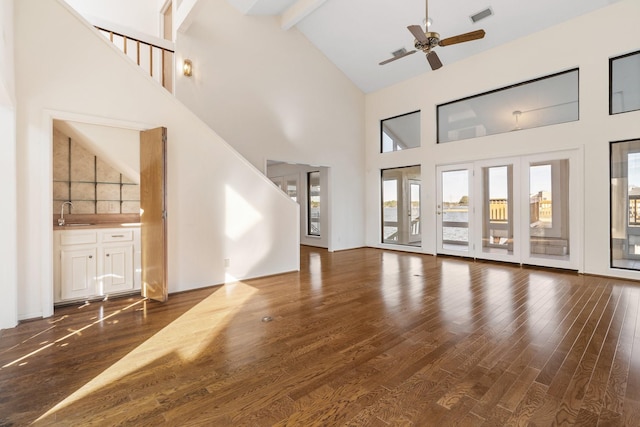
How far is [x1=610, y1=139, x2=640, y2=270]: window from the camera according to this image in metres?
4.89

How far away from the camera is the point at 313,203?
9.41 m

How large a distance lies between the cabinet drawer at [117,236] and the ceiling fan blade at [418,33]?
172 inches

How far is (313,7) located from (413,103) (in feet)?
10.4

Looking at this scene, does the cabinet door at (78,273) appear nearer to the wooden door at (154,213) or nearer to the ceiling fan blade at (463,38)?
the wooden door at (154,213)

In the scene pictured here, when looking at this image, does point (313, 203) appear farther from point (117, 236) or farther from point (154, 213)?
point (117, 236)

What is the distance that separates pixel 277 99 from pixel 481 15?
167 inches

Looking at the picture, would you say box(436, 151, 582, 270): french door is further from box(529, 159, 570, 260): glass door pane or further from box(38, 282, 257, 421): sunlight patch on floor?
box(38, 282, 257, 421): sunlight patch on floor

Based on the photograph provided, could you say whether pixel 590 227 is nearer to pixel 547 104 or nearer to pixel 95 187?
pixel 547 104

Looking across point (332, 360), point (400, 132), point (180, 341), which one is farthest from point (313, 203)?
point (332, 360)

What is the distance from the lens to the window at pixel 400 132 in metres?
7.79

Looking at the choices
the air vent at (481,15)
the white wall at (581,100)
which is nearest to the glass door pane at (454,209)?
the white wall at (581,100)

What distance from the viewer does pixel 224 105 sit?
6.28 m

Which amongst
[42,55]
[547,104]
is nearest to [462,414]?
[42,55]

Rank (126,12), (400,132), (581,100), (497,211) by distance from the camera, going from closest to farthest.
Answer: (581,100) < (497,211) < (126,12) < (400,132)
